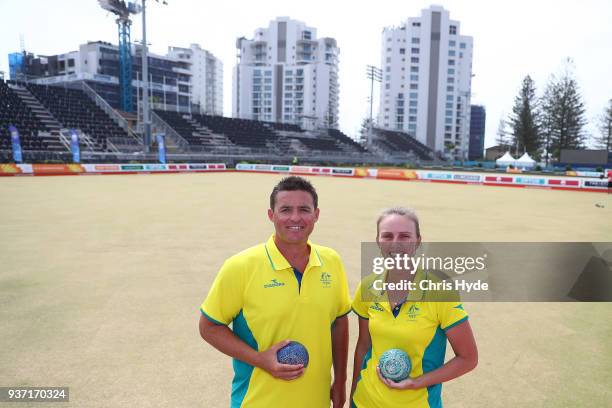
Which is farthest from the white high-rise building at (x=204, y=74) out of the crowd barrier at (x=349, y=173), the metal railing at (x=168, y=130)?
the crowd barrier at (x=349, y=173)

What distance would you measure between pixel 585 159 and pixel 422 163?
2496 cm

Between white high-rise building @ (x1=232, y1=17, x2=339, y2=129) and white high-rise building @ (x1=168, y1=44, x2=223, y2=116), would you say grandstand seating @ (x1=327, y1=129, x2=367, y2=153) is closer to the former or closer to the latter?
white high-rise building @ (x1=232, y1=17, x2=339, y2=129)

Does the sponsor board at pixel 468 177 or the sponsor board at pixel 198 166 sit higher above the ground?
the sponsor board at pixel 198 166

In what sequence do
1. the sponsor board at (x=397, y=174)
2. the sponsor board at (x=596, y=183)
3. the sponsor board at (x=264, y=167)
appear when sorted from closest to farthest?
the sponsor board at (x=596, y=183)
the sponsor board at (x=397, y=174)
the sponsor board at (x=264, y=167)

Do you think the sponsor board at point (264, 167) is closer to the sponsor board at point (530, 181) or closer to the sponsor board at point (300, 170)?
the sponsor board at point (300, 170)

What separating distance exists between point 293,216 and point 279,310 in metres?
0.55

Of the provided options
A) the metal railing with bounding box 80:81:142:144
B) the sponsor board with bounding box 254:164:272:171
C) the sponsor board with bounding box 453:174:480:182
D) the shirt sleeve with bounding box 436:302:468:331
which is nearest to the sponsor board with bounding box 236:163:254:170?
the sponsor board with bounding box 254:164:272:171

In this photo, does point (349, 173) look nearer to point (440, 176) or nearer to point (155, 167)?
point (440, 176)

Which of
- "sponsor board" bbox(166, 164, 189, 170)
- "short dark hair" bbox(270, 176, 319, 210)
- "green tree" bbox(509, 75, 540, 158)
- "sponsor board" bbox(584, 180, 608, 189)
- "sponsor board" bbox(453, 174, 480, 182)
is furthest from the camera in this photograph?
"green tree" bbox(509, 75, 540, 158)

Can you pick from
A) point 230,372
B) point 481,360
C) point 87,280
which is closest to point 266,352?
point 230,372

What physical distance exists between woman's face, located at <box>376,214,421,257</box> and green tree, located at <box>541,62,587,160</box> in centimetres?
8268

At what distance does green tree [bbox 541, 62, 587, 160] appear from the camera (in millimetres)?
74312

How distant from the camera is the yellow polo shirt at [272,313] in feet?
8.29

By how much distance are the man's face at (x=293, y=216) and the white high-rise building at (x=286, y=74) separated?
132762mm
